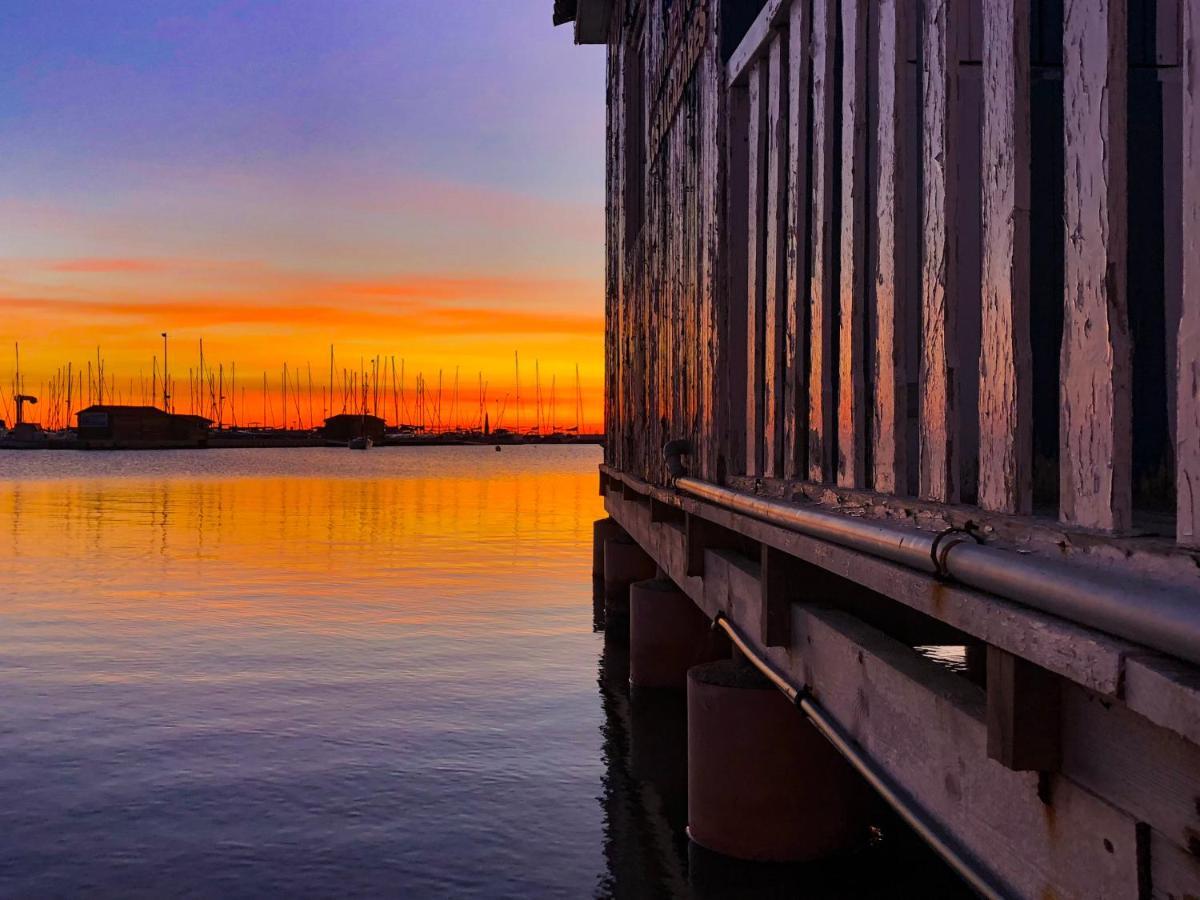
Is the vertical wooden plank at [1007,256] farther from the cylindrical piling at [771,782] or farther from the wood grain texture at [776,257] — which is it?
the cylindrical piling at [771,782]

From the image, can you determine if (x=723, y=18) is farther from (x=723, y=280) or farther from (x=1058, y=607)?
(x=1058, y=607)

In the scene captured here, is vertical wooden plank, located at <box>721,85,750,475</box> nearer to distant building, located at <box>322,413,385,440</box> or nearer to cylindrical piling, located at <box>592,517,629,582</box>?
cylindrical piling, located at <box>592,517,629,582</box>

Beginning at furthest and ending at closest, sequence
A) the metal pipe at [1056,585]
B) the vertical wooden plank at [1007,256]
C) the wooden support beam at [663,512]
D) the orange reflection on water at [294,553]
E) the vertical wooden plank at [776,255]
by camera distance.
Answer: the orange reflection on water at [294,553] < the wooden support beam at [663,512] < the vertical wooden plank at [776,255] < the vertical wooden plank at [1007,256] < the metal pipe at [1056,585]

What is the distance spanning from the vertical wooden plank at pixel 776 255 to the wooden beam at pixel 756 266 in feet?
0.81

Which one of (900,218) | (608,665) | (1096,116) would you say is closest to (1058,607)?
(1096,116)

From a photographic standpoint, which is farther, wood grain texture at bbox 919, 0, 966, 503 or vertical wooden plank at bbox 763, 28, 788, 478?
vertical wooden plank at bbox 763, 28, 788, 478

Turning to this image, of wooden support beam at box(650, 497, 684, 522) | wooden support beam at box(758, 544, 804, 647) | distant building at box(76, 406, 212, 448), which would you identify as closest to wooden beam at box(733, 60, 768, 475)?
wooden support beam at box(758, 544, 804, 647)

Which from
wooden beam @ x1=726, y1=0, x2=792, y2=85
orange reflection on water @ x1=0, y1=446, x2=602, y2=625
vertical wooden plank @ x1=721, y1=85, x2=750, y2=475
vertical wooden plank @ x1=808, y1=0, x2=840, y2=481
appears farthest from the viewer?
orange reflection on water @ x1=0, y1=446, x2=602, y2=625

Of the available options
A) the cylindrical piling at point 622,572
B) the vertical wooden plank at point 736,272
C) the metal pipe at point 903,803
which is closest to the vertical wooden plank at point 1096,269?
the metal pipe at point 903,803

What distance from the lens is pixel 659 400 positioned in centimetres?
1092

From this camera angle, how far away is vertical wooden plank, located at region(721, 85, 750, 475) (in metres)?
7.10

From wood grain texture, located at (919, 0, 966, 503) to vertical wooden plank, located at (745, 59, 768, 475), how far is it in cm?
274

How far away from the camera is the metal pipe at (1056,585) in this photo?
203cm

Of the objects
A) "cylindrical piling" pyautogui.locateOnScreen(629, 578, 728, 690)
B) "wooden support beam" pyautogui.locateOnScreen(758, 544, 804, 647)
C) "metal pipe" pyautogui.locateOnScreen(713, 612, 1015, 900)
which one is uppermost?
"wooden support beam" pyautogui.locateOnScreen(758, 544, 804, 647)
